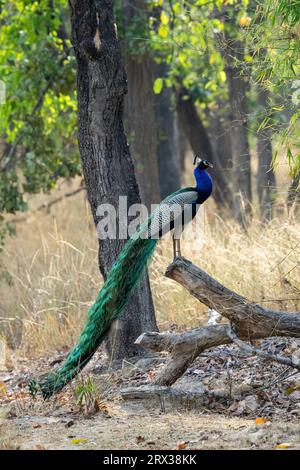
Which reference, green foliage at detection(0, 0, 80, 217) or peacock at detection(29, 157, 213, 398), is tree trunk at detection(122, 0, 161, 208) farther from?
peacock at detection(29, 157, 213, 398)

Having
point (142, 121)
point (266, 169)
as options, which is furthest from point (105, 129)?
point (142, 121)

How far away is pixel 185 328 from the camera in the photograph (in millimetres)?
8102

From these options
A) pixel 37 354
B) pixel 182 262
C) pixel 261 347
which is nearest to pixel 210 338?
pixel 182 262

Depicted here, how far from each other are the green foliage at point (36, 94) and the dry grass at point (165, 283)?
0.97 meters

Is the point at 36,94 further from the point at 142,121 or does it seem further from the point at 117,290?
the point at 117,290

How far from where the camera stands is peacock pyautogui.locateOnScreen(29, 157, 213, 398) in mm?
6059

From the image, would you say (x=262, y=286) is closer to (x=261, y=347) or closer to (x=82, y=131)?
(x=261, y=347)

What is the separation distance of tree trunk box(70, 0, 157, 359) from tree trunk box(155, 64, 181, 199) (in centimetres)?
596

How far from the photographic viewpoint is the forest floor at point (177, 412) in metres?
4.93

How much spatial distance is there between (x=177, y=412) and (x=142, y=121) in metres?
5.68

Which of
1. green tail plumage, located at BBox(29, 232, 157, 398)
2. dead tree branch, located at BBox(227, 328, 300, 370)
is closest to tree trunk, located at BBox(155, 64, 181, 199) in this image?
green tail plumage, located at BBox(29, 232, 157, 398)

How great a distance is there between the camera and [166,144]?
14312 millimetres

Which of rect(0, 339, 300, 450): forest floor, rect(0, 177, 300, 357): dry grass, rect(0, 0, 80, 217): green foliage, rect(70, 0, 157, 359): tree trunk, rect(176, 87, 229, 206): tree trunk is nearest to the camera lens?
rect(0, 339, 300, 450): forest floor
